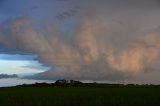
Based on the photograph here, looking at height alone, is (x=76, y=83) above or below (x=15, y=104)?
above

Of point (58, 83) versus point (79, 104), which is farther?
point (58, 83)

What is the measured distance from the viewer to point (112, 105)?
3606 centimetres

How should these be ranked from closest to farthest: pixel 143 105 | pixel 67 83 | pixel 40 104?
pixel 143 105 < pixel 40 104 < pixel 67 83

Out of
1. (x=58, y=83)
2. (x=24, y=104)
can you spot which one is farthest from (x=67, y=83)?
(x=24, y=104)

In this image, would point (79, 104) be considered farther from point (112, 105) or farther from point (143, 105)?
point (143, 105)

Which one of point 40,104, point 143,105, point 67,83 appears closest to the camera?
point 143,105

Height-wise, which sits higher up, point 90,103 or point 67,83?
point 67,83

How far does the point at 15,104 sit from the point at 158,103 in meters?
14.2

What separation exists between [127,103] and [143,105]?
6.15ft

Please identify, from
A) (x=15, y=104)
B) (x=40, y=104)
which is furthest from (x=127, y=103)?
(x=15, y=104)

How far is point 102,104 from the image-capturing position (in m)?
36.4

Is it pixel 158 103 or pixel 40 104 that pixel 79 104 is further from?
pixel 158 103

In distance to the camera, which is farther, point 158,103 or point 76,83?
point 76,83

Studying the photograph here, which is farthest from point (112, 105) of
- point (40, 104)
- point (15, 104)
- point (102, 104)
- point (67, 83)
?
point (67, 83)
